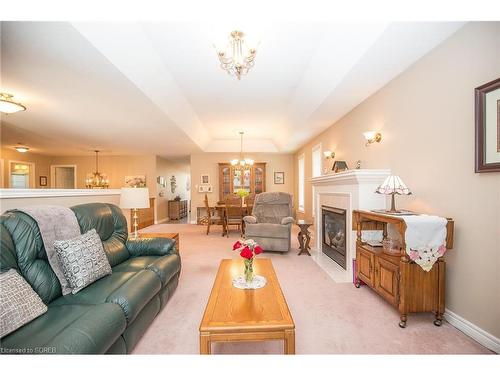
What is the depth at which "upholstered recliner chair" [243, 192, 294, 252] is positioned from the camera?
4105 mm

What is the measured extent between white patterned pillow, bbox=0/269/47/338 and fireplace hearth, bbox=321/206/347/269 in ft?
10.8

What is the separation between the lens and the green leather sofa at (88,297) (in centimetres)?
116

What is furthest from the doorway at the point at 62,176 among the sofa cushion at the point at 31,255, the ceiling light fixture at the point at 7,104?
the sofa cushion at the point at 31,255

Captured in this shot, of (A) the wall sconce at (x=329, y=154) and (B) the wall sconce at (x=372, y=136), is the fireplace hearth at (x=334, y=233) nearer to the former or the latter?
(B) the wall sconce at (x=372, y=136)

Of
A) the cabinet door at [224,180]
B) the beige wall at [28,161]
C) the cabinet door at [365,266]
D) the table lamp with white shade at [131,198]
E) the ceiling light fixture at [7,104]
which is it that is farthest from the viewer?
the cabinet door at [224,180]

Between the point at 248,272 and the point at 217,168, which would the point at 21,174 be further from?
the point at 248,272

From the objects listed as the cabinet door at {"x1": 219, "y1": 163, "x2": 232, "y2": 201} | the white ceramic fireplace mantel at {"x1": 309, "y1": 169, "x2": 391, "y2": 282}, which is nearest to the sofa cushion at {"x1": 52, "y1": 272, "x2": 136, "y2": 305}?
the white ceramic fireplace mantel at {"x1": 309, "y1": 169, "x2": 391, "y2": 282}

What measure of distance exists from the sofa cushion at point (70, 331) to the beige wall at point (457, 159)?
260 cm

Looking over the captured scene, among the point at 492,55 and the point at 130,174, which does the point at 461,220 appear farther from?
the point at 130,174

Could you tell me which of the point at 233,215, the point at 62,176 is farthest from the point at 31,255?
the point at 62,176

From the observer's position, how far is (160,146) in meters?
6.66

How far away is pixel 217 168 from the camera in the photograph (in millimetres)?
8156

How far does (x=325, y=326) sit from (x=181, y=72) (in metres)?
3.50

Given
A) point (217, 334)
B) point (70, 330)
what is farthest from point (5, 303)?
point (217, 334)
